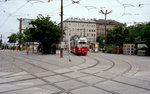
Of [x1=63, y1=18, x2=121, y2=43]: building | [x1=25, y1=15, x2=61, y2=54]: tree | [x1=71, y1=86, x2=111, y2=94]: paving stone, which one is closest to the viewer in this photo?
[x1=71, y1=86, x2=111, y2=94]: paving stone

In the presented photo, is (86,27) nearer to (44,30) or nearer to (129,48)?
(129,48)

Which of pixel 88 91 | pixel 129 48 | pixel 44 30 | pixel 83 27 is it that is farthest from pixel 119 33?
pixel 83 27

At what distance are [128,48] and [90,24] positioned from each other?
290ft

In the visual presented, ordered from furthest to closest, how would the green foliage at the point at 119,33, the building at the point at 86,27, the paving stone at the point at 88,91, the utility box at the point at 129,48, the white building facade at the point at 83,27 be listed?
the white building facade at the point at 83,27
the building at the point at 86,27
the green foliage at the point at 119,33
the utility box at the point at 129,48
the paving stone at the point at 88,91

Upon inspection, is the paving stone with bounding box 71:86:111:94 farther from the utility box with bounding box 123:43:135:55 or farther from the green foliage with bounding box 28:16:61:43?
the utility box with bounding box 123:43:135:55

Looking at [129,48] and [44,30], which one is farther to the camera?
[129,48]

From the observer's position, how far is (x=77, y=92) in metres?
5.83

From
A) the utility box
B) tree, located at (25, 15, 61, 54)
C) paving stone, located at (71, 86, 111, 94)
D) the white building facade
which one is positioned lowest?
paving stone, located at (71, 86, 111, 94)

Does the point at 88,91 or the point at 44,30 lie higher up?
the point at 44,30

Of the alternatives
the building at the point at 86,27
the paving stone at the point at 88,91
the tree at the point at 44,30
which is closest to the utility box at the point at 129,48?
the tree at the point at 44,30

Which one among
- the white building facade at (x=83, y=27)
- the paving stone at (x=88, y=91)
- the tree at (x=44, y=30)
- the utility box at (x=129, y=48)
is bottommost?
the paving stone at (x=88, y=91)

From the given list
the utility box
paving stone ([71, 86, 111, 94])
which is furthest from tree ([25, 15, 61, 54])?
Result: paving stone ([71, 86, 111, 94])

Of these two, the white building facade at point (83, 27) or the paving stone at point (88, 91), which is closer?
the paving stone at point (88, 91)

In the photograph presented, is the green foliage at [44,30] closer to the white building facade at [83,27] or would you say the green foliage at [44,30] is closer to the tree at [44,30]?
the tree at [44,30]
